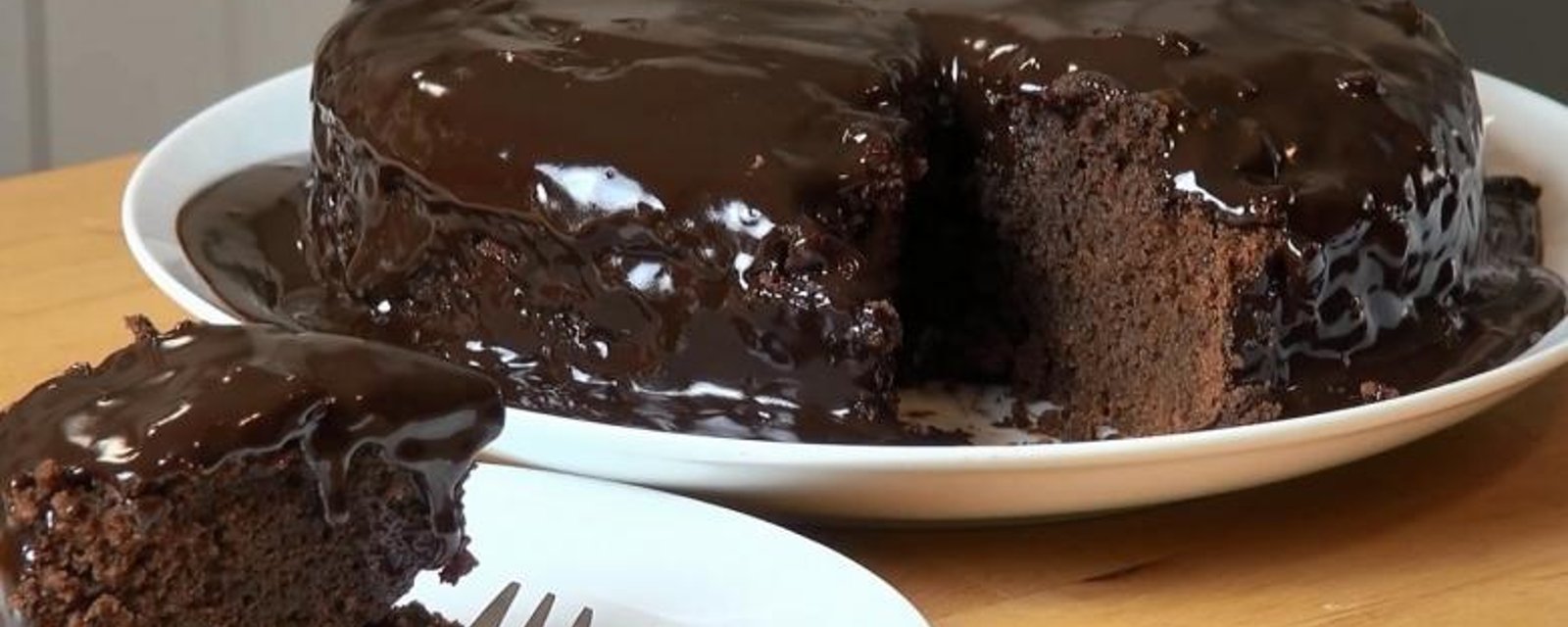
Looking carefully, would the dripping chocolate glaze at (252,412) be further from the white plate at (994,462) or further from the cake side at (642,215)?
the cake side at (642,215)

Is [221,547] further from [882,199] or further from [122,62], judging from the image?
[122,62]

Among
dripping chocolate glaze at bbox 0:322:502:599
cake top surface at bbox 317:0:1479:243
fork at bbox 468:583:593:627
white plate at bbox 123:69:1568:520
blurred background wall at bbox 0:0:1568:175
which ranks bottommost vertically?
blurred background wall at bbox 0:0:1568:175

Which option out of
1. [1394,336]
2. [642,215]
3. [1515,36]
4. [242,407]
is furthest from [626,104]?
[1515,36]

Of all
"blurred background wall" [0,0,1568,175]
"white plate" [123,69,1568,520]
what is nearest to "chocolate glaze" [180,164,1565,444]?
"white plate" [123,69,1568,520]

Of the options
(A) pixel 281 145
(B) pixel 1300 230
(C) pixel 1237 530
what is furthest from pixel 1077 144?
(A) pixel 281 145

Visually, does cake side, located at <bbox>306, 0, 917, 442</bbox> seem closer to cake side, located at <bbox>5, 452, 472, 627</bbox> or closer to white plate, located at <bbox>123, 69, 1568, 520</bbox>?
white plate, located at <bbox>123, 69, 1568, 520</bbox>

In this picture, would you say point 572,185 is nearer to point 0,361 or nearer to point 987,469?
point 987,469
